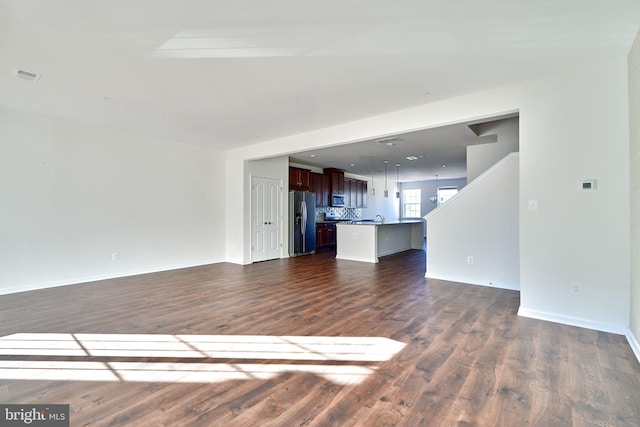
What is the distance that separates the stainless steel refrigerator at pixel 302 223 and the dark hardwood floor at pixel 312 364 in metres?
3.91

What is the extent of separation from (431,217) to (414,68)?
2923 millimetres

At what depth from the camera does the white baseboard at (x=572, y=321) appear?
9.39ft

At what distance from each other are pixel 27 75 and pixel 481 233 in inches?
241

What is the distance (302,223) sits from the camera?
822cm

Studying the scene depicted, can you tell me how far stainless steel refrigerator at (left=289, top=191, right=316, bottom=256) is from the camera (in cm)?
795

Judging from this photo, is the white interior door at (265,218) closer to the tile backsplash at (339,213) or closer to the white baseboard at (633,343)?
the tile backsplash at (339,213)

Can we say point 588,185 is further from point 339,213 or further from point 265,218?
point 339,213

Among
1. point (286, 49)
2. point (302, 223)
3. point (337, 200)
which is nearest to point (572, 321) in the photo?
point (286, 49)

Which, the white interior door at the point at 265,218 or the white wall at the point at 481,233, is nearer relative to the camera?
the white wall at the point at 481,233

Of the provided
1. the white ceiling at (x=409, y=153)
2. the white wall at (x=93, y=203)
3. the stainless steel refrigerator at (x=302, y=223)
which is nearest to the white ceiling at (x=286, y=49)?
the white wall at (x=93, y=203)

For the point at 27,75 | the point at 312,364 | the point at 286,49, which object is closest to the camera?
the point at 312,364

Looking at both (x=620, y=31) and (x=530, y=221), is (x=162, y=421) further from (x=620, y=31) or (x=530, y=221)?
(x=620, y=31)

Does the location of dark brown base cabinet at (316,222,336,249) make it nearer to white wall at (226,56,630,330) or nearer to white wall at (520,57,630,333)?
white wall at (226,56,630,330)

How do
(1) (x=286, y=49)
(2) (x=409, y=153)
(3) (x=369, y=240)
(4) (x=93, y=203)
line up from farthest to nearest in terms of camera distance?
(2) (x=409, y=153) < (3) (x=369, y=240) < (4) (x=93, y=203) < (1) (x=286, y=49)
